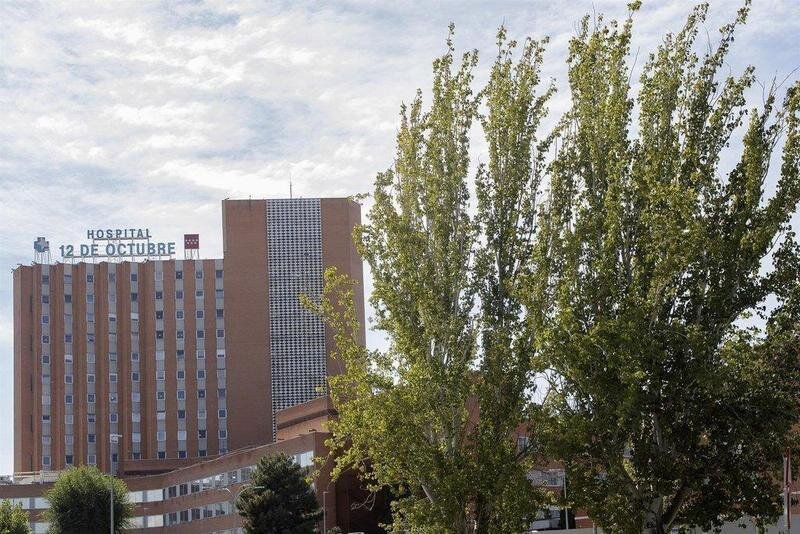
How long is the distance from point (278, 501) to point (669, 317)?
178 feet

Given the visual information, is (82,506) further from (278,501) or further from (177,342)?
(177,342)

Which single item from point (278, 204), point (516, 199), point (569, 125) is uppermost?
point (278, 204)

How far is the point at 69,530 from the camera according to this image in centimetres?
10788

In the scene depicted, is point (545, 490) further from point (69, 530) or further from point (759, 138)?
point (69, 530)

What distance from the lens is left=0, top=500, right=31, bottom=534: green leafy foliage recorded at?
108375mm

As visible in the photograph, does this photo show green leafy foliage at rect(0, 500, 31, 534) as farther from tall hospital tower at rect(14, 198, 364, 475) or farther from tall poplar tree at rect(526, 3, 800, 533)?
tall poplar tree at rect(526, 3, 800, 533)

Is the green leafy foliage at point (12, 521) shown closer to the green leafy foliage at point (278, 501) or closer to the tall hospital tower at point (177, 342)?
the green leafy foliage at point (278, 501)

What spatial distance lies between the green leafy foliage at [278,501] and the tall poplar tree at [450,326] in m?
48.2


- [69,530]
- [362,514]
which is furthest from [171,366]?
[362,514]

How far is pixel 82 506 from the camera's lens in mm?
109188

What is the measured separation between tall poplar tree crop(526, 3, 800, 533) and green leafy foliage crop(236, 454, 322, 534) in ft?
166

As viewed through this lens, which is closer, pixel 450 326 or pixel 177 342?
pixel 450 326

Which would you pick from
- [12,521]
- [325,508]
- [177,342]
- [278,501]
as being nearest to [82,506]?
[12,521]

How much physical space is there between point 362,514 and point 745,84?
70537mm
